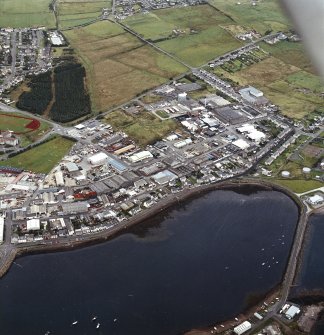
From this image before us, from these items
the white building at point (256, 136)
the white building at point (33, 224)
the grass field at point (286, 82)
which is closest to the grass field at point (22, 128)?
the white building at point (33, 224)

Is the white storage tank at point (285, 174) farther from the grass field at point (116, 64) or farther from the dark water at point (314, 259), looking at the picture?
the grass field at point (116, 64)

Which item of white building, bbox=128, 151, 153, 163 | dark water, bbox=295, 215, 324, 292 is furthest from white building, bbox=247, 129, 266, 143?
dark water, bbox=295, 215, 324, 292

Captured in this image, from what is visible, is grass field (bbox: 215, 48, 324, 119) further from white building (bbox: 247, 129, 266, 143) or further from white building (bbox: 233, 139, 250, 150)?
white building (bbox: 233, 139, 250, 150)

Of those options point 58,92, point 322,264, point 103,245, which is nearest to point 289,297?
point 322,264

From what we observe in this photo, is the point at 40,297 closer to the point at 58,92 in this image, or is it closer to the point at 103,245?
the point at 103,245

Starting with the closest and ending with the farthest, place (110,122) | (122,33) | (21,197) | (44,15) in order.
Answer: (21,197) → (110,122) → (122,33) → (44,15)
